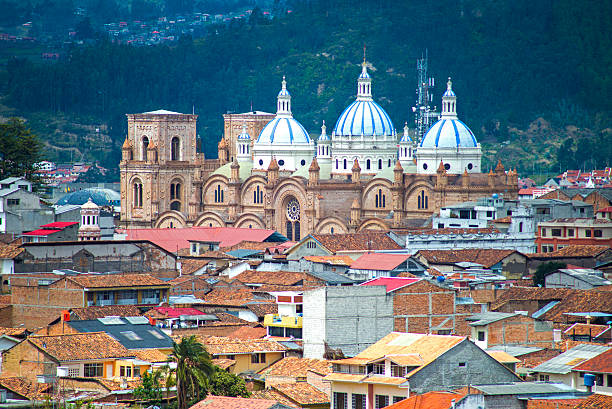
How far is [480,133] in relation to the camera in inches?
7751

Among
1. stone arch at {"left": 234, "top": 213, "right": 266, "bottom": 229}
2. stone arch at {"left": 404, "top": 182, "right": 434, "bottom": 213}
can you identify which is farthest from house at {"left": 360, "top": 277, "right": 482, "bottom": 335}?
stone arch at {"left": 234, "top": 213, "right": 266, "bottom": 229}

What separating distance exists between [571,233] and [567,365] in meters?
45.5

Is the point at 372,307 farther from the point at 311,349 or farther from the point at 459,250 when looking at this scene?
the point at 459,250

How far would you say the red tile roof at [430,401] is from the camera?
41.6m

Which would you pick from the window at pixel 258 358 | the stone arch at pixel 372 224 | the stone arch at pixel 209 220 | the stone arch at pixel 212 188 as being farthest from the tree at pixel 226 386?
the stone arch at pixel 212 188

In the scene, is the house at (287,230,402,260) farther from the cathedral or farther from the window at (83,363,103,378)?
the window at (83,363,103,378)

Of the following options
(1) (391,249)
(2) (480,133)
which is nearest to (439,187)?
(1) (391,249)

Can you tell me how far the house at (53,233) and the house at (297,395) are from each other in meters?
34.3

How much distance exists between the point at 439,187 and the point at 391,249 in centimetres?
1665

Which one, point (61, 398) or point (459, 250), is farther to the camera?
point (459, 250)

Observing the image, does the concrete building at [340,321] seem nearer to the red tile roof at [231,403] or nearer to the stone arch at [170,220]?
the red tile roof at [231,403]

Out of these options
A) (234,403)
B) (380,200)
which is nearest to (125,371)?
(234,403)

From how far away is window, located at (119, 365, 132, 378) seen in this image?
170ft

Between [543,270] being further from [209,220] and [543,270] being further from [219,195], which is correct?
[219,195]
